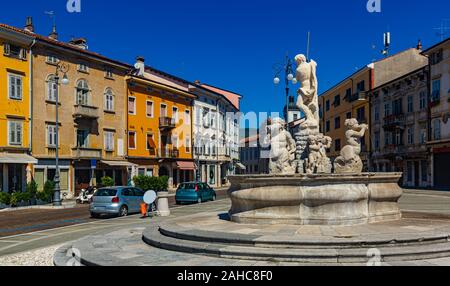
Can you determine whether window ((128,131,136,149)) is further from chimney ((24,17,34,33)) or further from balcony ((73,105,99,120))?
chimney ((24,17,34,33))

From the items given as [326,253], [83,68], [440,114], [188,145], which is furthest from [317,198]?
[188,145]

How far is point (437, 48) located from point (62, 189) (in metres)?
33.8

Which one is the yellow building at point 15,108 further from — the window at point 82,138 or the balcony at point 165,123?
the balcony at point 165,123

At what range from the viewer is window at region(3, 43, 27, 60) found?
1202 inches

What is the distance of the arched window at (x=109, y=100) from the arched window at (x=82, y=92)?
Result: 230 cm

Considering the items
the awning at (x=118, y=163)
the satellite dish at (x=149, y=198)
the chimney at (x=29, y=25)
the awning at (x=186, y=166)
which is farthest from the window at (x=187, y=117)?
the satellite dish at (x=149, y=198)

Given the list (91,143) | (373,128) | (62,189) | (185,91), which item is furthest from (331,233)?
(373,128)

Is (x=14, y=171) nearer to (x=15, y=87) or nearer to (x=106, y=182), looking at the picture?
(x=15, y=87)

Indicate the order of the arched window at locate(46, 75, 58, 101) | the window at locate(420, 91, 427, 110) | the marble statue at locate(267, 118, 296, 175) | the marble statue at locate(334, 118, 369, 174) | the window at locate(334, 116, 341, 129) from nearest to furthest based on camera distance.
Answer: the marble statue at locate(334, 118, 369, 174), the marble statue at locate(267, 118, 296, 175), the arched window at locate(46, 75, 58, 101), the window at locate(420, 91, 427, 110), the window at locate(334, 116, 341, 129)

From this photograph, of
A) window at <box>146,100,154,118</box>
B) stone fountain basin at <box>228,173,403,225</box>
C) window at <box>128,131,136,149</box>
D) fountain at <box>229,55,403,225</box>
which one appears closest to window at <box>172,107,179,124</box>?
window at <box>146,100,154,118</box>

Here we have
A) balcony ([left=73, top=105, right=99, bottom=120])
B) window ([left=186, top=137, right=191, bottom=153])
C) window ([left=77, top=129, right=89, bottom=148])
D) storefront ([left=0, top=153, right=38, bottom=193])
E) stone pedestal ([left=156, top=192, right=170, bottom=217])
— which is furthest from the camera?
window ([left=186, top=137, right=191, bottom=153])

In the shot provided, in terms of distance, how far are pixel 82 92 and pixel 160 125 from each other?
1144 cm

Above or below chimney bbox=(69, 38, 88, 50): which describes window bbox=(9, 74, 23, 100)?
below
